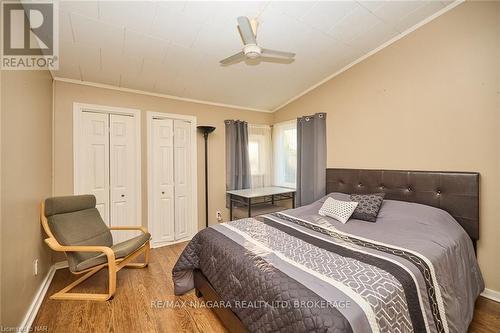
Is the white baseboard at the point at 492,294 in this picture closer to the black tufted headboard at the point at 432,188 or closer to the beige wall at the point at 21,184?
the black tufted headboard at the point at 432,188

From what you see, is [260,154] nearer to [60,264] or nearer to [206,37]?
[206,37]

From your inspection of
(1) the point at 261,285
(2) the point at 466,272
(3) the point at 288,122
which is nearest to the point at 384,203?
(2) the point at 466,272

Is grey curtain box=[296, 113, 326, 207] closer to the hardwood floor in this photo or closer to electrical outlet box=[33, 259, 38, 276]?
the hardwood floor

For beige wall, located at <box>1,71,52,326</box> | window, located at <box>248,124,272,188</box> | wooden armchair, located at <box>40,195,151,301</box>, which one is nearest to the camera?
beige wall, located at <box>1,71,52,326</box>

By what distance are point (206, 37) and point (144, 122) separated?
1640 millimetres

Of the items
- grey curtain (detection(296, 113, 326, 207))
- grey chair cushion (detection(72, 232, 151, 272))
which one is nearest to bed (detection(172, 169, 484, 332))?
grey chair cushion (detection(72, 232, 151, 272))

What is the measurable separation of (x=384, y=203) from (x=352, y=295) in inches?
69.8

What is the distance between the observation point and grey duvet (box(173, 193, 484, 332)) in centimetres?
107

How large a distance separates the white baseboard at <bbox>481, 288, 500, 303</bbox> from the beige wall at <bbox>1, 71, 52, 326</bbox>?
12.6 ft

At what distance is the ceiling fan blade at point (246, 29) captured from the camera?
1.49 metres

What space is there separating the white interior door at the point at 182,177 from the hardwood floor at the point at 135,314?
1224 millimetres
